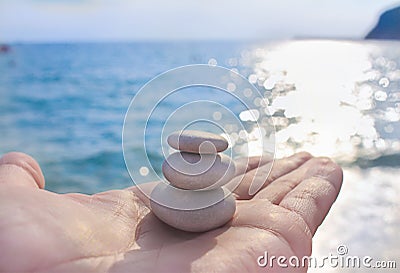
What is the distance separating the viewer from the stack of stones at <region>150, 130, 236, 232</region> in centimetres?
174

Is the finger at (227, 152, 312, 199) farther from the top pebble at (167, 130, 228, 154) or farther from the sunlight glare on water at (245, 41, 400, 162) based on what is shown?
the sunlight glare on water at (245, 41, 400, 162)

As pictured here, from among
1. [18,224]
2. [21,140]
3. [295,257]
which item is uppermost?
[18,224]

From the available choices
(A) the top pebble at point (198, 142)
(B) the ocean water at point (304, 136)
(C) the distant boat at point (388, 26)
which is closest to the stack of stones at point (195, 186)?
(A) the top pebble at point (198, 142)

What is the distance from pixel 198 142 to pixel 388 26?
13986 millimetres

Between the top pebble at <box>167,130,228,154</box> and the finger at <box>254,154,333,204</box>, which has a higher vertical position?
the top pebble at <box>167,130,228,154</box>

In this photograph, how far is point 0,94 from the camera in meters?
13.4

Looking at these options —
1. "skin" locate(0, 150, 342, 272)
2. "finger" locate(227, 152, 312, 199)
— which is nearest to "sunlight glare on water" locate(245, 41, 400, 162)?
"finger" locate(227, 152, 312, 199)

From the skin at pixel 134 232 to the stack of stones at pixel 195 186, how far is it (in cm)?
5

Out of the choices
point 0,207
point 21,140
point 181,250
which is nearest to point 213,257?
point 181,250

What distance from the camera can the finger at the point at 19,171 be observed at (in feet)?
6.20

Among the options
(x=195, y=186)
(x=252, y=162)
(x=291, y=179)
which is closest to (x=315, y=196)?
(x=291, y=179)

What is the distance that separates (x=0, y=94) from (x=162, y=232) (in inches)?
519

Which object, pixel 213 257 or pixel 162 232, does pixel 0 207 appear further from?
pixel 213 257

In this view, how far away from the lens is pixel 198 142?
5.88ft
